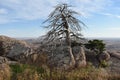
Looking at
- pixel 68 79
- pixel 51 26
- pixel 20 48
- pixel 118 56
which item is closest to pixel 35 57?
pixel 20 48

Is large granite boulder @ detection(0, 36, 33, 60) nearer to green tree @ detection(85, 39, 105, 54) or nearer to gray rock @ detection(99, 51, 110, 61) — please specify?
green tree @ detection(85, 39, 105, 54)

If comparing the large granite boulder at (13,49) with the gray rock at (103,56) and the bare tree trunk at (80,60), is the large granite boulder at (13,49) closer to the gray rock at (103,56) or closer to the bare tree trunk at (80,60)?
the bare tree trunk at (80,60)

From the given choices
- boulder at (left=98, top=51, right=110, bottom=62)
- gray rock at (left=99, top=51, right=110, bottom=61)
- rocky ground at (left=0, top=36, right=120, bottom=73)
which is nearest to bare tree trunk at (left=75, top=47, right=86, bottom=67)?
rocky ground at (left=0, top=36, right=120, bottom=73)

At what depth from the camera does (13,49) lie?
730 inches

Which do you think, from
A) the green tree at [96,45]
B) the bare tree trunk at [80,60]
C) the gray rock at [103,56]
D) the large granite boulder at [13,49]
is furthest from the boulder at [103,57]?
the large granite boulder at [13,49]

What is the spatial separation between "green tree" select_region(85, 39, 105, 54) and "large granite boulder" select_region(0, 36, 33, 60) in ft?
15.6

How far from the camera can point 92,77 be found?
1283 cm

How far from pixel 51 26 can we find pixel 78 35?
2.05m

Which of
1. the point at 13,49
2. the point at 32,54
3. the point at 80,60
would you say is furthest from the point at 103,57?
the point at 13,49

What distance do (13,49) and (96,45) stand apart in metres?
6.14

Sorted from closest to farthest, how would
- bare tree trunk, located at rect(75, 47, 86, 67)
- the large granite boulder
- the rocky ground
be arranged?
the rocky ground, bare tree trunk, located at rect(75, 47, 86, 67), the large granite boulder

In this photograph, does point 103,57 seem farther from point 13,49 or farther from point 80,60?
point 13,49

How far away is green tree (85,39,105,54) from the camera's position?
20672 millimetres

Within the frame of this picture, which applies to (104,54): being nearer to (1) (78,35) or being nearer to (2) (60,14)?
(1) (78,35)
